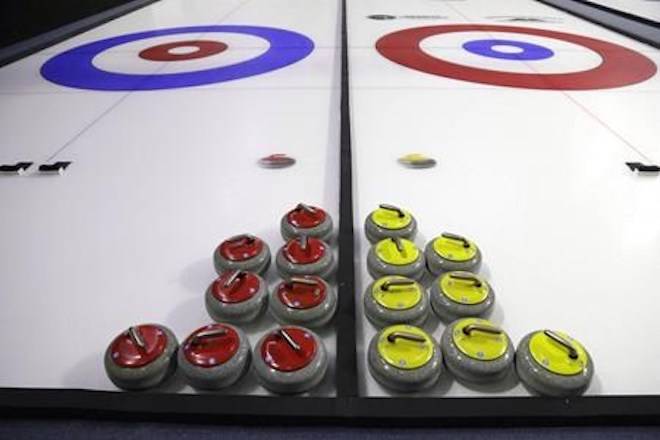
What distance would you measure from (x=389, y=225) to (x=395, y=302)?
28 centimetres

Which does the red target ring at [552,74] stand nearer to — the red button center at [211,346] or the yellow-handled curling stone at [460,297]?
the yellow-handled curling stone at [460,297]

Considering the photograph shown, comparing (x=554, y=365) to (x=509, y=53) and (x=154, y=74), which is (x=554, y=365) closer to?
(x=154, y=74)

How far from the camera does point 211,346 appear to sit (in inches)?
32.7

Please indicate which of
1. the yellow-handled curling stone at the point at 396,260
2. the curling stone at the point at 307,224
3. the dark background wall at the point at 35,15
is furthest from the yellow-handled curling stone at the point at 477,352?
the dark background wall at the point at 35,15

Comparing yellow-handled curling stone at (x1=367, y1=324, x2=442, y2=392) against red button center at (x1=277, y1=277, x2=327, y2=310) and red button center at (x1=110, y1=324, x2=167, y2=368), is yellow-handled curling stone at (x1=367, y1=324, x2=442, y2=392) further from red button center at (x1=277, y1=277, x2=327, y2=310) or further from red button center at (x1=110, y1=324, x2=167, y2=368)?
red button center at (x1=110, y1=324, x2=167, y2=368)

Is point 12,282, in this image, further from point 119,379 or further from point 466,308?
point 466,308

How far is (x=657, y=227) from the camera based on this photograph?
127cm

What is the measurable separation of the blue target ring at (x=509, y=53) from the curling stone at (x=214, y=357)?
2550mm

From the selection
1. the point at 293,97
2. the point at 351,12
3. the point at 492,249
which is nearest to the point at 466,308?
the point at 492,249

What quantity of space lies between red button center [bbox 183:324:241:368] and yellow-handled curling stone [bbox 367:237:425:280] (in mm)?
336

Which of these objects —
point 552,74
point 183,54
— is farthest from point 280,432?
point 183,54

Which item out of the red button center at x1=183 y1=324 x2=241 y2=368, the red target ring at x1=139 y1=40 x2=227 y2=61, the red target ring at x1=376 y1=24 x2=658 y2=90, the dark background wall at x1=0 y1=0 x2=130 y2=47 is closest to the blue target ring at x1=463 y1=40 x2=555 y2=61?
the red target ring at x1=376 y1=24 x2=658 y2=90

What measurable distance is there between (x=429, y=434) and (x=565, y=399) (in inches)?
9.1

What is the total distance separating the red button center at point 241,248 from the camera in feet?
3.43
